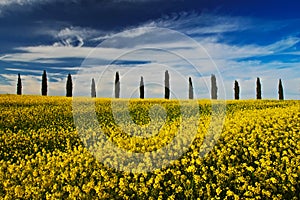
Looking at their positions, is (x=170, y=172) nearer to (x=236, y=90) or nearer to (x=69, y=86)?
(x=69, y=86)

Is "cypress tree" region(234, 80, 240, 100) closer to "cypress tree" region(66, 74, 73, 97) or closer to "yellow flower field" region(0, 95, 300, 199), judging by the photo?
"cypress tree" region(66, 74, 73, 97)

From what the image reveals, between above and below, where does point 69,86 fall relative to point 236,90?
above

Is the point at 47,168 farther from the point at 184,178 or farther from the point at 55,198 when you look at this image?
the point at 184,178

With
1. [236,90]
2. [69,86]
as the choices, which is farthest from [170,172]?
[236,90]

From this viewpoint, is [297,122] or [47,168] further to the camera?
[297,122]

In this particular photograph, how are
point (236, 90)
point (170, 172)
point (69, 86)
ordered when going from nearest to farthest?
1. point (170, 172)
2. point (69, 86)
3. point (236, 90)

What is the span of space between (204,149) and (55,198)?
17.4 feet

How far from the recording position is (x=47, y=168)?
9820 mm

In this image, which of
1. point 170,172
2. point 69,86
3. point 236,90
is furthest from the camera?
point 236,90

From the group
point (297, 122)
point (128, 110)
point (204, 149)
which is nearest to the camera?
point (204, 149)

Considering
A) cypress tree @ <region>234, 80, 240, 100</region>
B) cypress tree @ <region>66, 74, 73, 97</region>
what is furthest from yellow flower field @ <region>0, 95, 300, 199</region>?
cypress tree @ <region>234, 80, 240, 100</region>

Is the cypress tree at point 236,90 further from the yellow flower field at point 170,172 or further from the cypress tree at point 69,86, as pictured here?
the yellow flower field at point 170,172

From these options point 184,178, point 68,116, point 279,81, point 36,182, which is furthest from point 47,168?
point 279,81

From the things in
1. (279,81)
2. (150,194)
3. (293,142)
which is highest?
(279,81)
